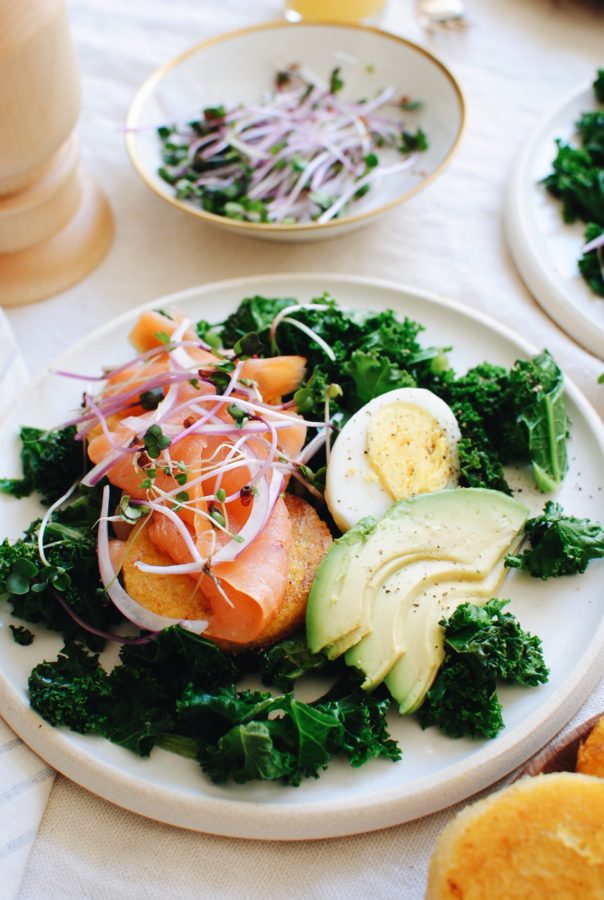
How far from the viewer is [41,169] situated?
309 centimetres

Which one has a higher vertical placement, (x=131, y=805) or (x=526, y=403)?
(x=526, y=403)

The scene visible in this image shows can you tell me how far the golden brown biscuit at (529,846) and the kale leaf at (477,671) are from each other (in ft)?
0.97

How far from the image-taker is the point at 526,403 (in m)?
2.59

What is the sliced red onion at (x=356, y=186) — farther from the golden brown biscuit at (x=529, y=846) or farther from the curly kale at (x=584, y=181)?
the golden brown biscuit at (x=529, y=846)

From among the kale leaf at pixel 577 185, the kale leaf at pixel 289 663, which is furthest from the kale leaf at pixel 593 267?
the kale leaf at pixel 289 663

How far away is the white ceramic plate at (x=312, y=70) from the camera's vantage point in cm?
355

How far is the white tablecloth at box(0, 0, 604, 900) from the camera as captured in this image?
6.43 feet

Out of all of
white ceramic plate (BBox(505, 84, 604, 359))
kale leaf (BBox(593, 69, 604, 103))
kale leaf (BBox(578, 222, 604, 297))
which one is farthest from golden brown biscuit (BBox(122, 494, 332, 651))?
kale leaf (BBox(593, 69, 604, 103))

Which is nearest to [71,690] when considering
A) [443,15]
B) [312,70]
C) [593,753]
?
[593,753]

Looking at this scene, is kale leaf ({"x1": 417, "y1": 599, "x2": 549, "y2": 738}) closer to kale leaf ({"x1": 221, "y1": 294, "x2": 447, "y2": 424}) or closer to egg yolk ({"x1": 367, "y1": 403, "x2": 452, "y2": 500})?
egg yolk ({"x1": 367, "y1": 403, "x2": 452, "y2": 500})

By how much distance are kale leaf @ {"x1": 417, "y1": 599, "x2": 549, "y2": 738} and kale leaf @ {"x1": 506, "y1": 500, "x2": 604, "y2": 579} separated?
238mm

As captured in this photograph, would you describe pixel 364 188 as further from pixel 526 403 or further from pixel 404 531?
pixel 404 531

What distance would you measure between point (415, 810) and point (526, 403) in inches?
48.1

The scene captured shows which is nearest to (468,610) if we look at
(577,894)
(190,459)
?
(577,894)
